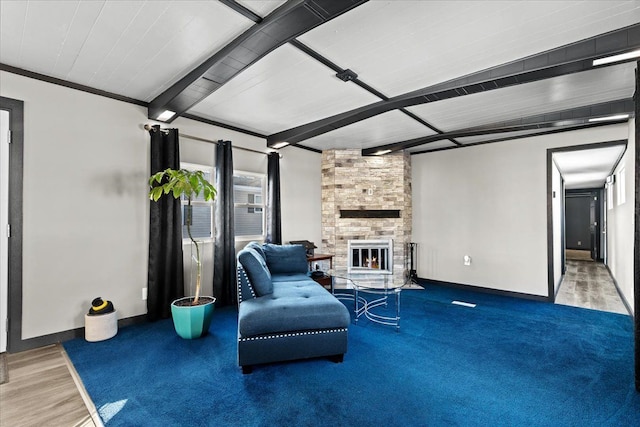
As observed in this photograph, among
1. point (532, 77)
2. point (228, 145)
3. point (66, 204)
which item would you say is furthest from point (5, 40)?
point (532, 77)

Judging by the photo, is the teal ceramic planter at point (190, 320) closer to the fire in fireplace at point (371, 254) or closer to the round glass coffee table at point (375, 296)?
the round glass coffee table at point (375, 296)

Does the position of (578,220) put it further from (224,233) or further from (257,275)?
(257,275)

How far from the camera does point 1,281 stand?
2.62 m

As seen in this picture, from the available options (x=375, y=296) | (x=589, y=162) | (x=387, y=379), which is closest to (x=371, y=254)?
(x=375, y=296)

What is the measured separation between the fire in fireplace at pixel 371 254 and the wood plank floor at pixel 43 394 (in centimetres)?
395

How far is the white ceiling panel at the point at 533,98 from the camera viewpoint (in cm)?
283

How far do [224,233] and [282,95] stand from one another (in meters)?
1.99

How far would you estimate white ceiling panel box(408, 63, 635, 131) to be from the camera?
111 inches

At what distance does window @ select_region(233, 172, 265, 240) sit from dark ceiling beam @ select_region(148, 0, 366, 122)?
5.17ft

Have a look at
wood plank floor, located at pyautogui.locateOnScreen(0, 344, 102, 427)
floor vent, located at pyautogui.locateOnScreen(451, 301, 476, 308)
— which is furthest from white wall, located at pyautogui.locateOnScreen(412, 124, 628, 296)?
wood plank floor, located at pyautogui.locateOnScreen(0, 344, 102, 427)

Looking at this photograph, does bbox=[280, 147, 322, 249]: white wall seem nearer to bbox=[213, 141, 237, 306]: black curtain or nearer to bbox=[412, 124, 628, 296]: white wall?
bbox=[213, 141, 237, 306]: black curtain

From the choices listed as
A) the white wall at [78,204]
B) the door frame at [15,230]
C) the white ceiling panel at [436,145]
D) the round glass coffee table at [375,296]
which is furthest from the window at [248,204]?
the white ceiling panel at [436,145]

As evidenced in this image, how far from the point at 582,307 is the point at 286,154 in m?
5.01

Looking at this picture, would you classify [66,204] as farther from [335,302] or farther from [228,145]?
[335,302]
